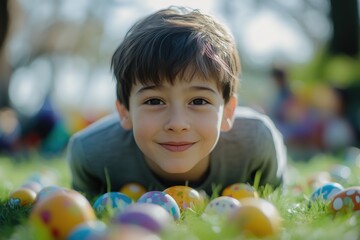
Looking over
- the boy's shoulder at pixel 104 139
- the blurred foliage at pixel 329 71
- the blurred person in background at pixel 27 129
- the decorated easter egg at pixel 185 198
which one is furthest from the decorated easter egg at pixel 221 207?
the blurred foliage at pixel 329 71

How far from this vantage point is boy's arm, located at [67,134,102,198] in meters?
3.17

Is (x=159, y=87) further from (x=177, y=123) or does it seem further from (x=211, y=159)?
(x=211, y=159)

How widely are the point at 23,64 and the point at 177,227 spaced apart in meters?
19.0

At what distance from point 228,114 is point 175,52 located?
527mm

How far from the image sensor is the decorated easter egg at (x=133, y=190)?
9.37 feet

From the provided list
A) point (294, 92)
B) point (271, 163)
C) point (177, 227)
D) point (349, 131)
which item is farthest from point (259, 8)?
point (177, 227)

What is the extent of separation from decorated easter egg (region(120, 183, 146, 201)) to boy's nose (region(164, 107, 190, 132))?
0.52m

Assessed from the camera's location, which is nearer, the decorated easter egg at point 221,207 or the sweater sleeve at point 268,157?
the decorated easter egg at point 221,207

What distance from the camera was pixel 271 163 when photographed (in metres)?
3.13

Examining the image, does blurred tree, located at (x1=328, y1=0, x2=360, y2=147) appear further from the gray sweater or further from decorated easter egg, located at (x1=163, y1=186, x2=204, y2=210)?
decorated easter egg, located at (x1=163, y1=186, x2=204, y2=210)

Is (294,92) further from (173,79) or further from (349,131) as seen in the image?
(173,79)

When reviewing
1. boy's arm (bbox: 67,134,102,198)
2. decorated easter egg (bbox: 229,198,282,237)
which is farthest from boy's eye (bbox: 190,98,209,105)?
decorated easter egg (bbox: 229,198,282,237)

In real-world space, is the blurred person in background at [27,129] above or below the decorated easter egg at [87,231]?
below

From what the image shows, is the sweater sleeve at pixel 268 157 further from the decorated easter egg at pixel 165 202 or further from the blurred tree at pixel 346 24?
the blurred tree at pixel 346 24
